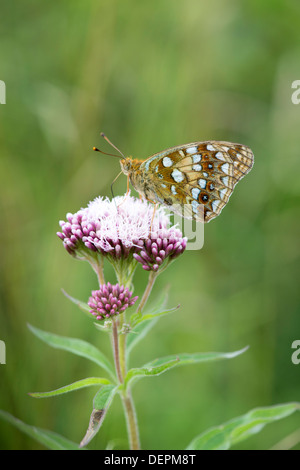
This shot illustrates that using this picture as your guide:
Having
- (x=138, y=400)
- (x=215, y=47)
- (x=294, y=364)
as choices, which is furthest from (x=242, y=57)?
(x=138, y=400)

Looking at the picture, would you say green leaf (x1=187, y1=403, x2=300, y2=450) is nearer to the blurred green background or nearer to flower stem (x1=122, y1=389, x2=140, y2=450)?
flower stem (x1=122, y1=389, x2=140, y2=450)

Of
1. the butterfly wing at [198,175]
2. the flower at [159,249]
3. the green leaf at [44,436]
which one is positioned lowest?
the green leaf at [44,436]

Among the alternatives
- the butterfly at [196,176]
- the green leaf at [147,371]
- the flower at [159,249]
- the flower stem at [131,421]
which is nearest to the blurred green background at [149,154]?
the butterfly at [196,176]

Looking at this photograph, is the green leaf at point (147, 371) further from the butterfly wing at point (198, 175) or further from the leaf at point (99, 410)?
the butterfly wing at point (198, 175)

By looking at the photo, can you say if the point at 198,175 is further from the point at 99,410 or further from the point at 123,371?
the point at 99,410

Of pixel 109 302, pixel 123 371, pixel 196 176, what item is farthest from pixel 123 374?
pixel 196 176

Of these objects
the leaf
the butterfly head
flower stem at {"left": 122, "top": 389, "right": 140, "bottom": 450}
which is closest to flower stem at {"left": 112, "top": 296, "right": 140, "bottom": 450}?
flower stem at {"left": 122, "top": 389, "right": 140, "bottom": 450}
